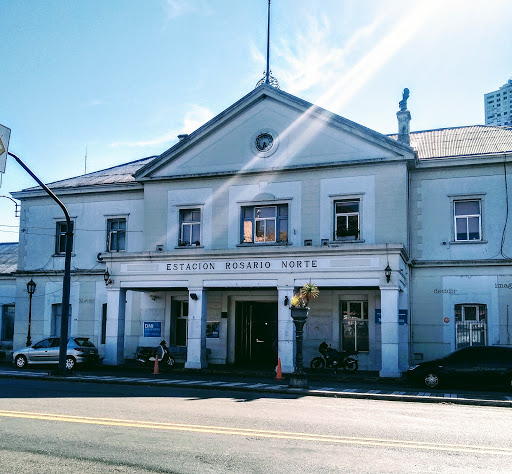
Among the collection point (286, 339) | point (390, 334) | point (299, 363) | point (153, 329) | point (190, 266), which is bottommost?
point (299, 363)

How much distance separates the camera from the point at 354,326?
25.0 metres

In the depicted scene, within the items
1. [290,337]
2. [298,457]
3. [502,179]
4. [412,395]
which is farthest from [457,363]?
[298,457]

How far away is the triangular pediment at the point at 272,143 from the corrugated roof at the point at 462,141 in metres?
2.82

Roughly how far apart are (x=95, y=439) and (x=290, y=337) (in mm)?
13880

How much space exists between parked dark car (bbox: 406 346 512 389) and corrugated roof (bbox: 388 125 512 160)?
27.9 ft

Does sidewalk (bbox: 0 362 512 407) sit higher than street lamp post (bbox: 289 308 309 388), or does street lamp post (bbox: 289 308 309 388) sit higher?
street lamp post (bbox: 289 308 309 388)

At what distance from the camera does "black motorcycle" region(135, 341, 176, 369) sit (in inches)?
1008

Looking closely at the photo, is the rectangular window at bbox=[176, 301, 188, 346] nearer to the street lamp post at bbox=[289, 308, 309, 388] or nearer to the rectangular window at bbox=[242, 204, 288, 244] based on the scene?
the rectangular window at bbox=[242, 204, 288, 244]

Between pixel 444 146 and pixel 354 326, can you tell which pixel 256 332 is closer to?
pixel 354 326

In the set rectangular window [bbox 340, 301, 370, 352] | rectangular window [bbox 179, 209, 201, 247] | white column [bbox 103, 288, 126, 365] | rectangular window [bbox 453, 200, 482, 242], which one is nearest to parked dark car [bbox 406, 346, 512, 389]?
rectangular window [bbox 340, 301, 370, 352]

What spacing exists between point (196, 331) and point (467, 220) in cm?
1145

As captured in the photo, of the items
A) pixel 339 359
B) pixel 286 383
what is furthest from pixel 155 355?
pixel 286 383

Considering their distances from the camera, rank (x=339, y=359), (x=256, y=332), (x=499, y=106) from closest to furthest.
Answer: (x=339, y=359)
(x=256, y=332)
(x=499, y=106)

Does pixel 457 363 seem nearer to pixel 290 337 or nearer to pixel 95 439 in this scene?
pixel 290 337
